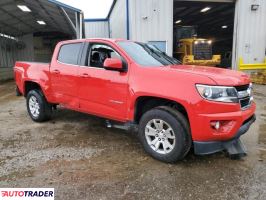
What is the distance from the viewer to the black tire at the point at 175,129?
387 cm

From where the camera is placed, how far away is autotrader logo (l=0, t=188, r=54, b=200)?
3.18 meters

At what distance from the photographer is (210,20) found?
84.6ft

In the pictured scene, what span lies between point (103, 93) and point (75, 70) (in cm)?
91

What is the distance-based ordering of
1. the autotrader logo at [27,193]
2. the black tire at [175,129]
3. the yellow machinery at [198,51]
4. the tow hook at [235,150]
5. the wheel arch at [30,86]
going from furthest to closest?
the yellow machinery at [198,51]
the wheel arch at [30,86]
the tow hook at [235,150]
the black tire at [175,129]
the autotrader logo at [27,193]

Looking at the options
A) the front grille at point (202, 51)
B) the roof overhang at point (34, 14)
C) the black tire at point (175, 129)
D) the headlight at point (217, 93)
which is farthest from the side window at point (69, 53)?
the front grille at point (202, 51)

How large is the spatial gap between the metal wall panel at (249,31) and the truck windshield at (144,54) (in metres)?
11.4

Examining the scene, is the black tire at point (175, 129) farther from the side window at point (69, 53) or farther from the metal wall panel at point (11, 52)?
the metal wall panel at point (11, 52)

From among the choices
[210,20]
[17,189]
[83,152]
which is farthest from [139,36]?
[210,20]

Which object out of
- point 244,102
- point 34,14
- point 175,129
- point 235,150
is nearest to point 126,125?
point 175,129

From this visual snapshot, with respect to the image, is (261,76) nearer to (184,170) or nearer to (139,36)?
(139,36)

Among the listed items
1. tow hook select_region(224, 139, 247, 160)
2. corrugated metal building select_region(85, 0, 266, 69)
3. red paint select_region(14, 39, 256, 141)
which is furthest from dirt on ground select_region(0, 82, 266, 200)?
corrugated metal building select_region(85, 0, 266, 69)

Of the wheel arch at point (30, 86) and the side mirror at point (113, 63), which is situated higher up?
the side mirror at point (113, 63)

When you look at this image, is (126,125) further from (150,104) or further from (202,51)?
(202,51)

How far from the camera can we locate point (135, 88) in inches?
169
